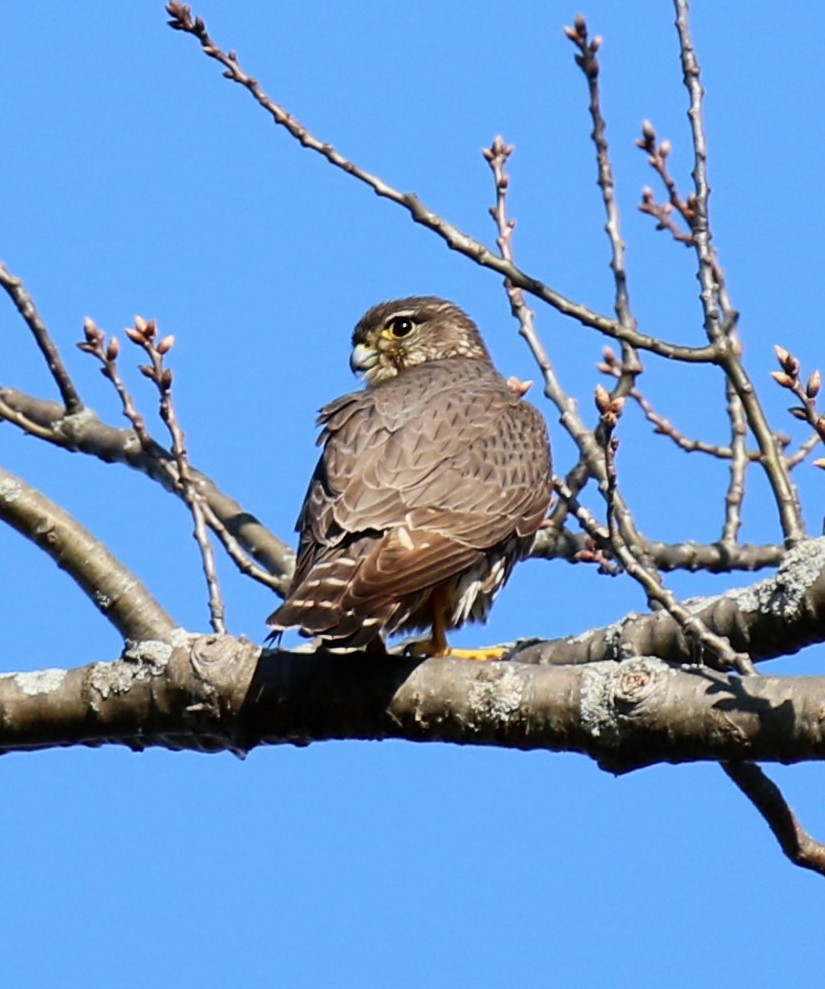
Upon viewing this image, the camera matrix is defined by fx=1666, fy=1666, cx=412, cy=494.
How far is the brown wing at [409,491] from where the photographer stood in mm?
3682

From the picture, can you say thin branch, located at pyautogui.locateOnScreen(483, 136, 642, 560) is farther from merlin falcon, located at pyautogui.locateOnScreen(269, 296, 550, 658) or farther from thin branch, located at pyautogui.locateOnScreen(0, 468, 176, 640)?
thin branch, located at pyautogui.locateOnScreen(0, 468, 176, 640)

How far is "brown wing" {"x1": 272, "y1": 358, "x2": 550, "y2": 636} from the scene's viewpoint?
12.1 feet

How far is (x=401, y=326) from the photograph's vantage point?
234 inches

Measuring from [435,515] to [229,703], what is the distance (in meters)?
0.86

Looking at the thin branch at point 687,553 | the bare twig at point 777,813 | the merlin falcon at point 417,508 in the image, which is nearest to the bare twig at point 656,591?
the bare twig at point 777,813

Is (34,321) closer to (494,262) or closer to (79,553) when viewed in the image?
(79,553)

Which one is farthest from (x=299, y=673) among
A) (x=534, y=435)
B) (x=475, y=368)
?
(x=475, y=368)

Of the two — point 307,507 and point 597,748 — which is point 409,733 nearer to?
point 597,748

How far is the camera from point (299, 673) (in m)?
3.42

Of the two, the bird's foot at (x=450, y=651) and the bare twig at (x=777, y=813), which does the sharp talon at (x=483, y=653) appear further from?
the bare twig at (x=777, y=813)

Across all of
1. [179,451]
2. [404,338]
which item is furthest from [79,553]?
[404,338]

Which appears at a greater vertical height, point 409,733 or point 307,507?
point 307,507

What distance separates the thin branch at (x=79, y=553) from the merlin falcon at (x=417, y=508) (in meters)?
0.42

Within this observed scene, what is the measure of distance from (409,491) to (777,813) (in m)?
1.34
